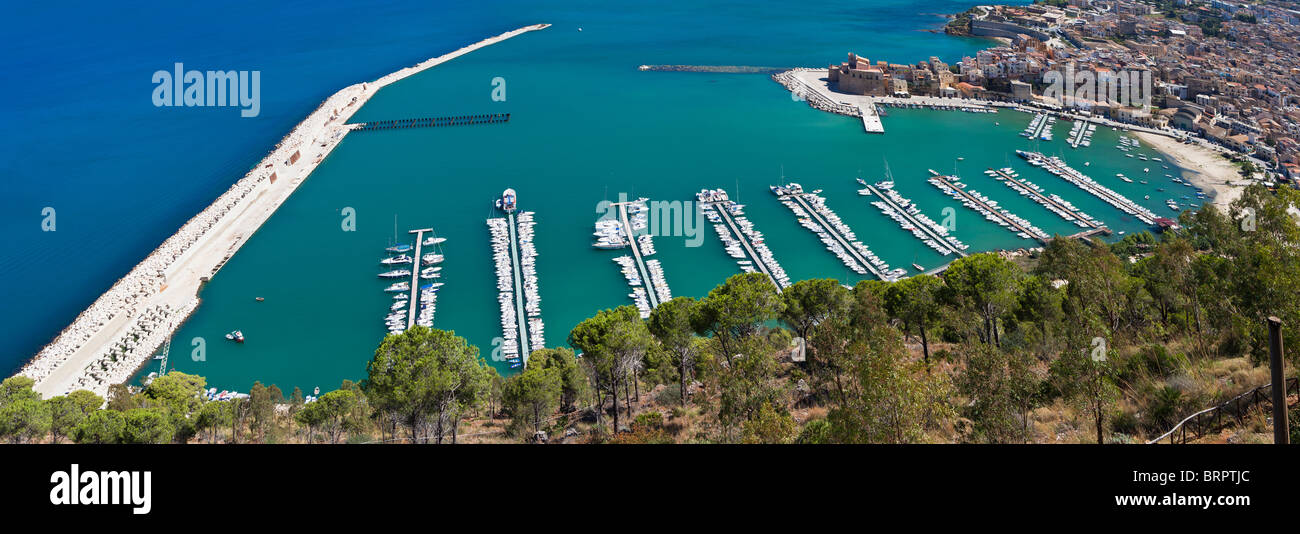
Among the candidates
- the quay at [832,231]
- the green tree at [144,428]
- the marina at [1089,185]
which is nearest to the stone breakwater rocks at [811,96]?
the marina at [1089,185]

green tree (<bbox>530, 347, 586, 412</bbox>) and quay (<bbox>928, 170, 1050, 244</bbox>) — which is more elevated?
quay (<bbox>928, 170, 1050, 244</bbox>)

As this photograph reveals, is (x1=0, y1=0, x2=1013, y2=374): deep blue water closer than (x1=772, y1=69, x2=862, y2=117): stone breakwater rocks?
Yes

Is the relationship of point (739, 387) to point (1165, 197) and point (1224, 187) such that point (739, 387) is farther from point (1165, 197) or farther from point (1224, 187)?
point (1224, 187)

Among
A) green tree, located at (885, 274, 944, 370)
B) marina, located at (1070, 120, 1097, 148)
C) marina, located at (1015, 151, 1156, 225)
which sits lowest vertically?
green tree, located at (885, 274, 944, 370)

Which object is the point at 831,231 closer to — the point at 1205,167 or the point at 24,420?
the point at 1205,167

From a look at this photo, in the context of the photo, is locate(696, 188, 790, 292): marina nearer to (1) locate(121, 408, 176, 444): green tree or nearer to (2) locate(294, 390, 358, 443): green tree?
(2) locate(294, 390, 358, 443): green tree

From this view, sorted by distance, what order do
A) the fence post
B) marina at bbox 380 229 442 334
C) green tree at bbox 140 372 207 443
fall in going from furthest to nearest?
1. marina at bbox 380 229 442 334
2. green tree at bbox 140 372 207 443
3. the fence post

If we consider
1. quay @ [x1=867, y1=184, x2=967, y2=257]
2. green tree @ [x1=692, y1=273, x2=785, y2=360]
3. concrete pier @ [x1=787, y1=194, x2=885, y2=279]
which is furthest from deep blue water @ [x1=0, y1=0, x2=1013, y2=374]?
quay @ [x1=867, y1=184, x2=967, y2=257]

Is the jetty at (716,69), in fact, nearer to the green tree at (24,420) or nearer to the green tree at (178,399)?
the green tree at (178,399)

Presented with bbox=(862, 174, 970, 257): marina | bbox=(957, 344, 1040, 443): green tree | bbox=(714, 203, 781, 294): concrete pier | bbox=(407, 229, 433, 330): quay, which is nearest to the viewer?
bbox=(957, 344, 1040, 443): green tree
